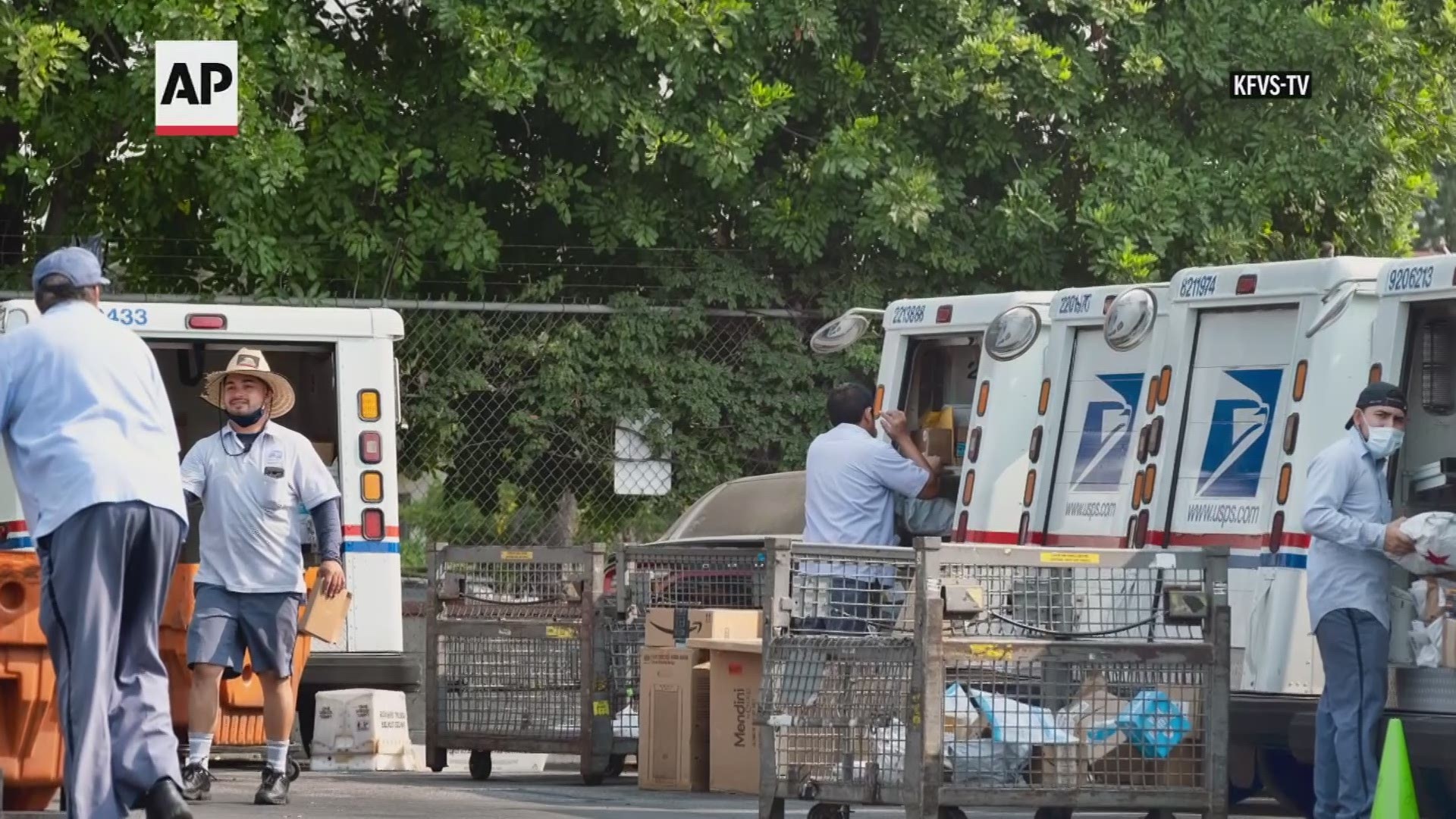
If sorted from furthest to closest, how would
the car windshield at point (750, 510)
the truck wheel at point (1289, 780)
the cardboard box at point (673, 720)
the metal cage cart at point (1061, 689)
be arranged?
the car windshield at point (750, 510) < the cardboard box at point (673, 720) < the truck wheel at point (1289, 780) < the metal cage cart at point (1061, 689)

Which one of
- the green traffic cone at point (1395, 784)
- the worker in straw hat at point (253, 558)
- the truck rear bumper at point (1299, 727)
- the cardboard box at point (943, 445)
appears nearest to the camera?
the green traffic cone at point (1395, 784)

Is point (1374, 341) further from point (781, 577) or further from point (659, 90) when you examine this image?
point (659, 90)

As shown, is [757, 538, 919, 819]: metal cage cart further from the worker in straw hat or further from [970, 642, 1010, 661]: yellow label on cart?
the worker in straw hat

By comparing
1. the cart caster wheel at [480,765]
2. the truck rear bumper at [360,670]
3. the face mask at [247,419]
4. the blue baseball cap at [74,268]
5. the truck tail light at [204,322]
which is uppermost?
the truck tail light at [204,322]

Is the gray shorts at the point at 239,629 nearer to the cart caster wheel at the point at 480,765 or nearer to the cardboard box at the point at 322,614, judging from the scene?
the cardboard box at the point at 322,614

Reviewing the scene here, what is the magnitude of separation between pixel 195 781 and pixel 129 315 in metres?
3.21

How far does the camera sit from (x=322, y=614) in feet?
38.3

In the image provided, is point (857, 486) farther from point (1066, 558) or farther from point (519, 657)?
point (1066, 558)

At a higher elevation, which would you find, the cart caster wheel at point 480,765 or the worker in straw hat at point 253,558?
the worker in straw hat at point 253,558

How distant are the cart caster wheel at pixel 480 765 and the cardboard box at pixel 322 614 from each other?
1712 millimetres

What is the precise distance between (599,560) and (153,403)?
16.2ft

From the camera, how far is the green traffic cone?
9.09m

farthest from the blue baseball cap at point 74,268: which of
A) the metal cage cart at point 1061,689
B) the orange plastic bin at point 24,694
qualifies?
the metal cage cart at point 1061,689

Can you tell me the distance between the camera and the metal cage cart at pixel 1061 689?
923 centimetres
